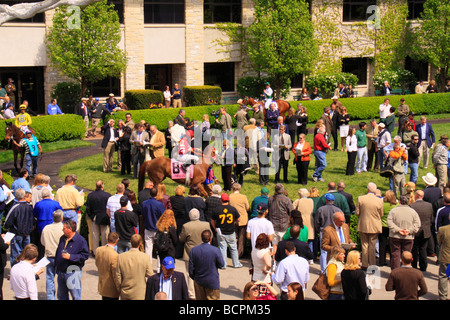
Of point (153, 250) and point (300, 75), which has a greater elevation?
point (300, 75)

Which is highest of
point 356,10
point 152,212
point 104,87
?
point 356,10

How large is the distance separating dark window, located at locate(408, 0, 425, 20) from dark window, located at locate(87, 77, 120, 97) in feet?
61.1

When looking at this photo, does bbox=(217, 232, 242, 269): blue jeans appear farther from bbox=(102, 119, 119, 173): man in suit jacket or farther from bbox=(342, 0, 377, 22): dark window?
bbox=(342, 0, 377, 22): dark window

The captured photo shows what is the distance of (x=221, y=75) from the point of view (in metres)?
35.9

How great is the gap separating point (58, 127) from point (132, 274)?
680 inches

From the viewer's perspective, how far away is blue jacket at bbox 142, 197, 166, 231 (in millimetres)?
12555

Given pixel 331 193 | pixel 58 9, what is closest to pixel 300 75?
pixel 58 9

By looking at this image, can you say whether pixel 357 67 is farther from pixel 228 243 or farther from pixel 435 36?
pixel 228 243

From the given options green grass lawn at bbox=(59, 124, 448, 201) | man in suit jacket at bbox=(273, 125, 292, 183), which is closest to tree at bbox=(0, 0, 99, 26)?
green grass lawn at bbox=(59, 124, 448, 201)

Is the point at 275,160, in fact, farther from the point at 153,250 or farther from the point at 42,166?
the point at 42,166

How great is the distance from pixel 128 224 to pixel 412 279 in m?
5.17

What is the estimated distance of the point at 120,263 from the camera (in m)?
9.76

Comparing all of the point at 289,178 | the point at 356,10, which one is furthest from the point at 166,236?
the point at 356,10

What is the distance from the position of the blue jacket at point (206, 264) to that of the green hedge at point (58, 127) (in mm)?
16599
